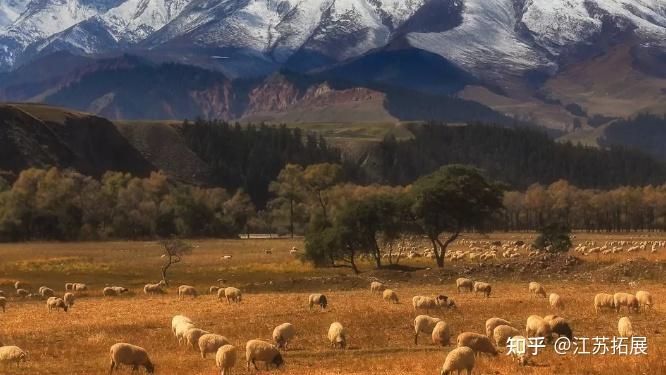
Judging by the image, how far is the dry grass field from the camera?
97.1 ft

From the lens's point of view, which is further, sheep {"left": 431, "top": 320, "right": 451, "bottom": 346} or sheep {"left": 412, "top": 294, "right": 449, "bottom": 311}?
Answer: sheep {"left": 412, "top": 294, "right": 449, "bottom": 311}

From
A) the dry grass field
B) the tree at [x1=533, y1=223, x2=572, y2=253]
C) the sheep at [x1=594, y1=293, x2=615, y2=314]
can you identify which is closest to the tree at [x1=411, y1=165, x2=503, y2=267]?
the tree at [x1=533, y1=223, x2=572, y2=253]

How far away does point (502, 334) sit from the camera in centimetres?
3303

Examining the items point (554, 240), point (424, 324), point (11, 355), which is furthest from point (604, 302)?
point (554, 240)

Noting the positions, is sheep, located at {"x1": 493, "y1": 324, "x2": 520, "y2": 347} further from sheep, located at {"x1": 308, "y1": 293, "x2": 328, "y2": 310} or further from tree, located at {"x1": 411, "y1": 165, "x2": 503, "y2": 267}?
tree, located at {"x1": 411, "y1": 165, "x2": 503, "y2": 267}

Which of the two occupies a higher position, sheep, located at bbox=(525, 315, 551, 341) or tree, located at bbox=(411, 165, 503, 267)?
A: tree, located at bbox=(411, 165, 503, 267)

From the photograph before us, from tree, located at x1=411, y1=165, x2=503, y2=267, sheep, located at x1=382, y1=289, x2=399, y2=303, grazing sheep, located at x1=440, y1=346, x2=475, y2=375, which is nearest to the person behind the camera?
grazing sheep, located at x1=440, y1=346, x2=475, y2=375

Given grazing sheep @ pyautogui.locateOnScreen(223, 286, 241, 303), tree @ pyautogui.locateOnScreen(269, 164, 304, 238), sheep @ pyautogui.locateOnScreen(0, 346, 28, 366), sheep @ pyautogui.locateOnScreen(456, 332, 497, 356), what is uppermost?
tree @ pyautogui.locateOnScreen(269, 164, 304, 238)

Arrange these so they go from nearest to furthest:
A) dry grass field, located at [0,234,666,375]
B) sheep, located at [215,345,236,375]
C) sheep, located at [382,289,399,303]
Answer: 1. sheep, located at [215,345,236,375]
2. dry grass field, located at [0,234,666,375]
3. sheep, located at [382,289,399,303]

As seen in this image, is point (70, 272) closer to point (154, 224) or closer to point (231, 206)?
point (154, 224)

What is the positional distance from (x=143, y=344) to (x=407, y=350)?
9.82 metres

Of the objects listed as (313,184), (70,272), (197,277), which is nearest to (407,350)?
(197,277)

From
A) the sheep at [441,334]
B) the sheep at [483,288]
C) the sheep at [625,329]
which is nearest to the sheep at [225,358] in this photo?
the sheep at [441,334]

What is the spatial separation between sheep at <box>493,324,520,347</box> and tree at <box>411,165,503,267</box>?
46.9 metres
